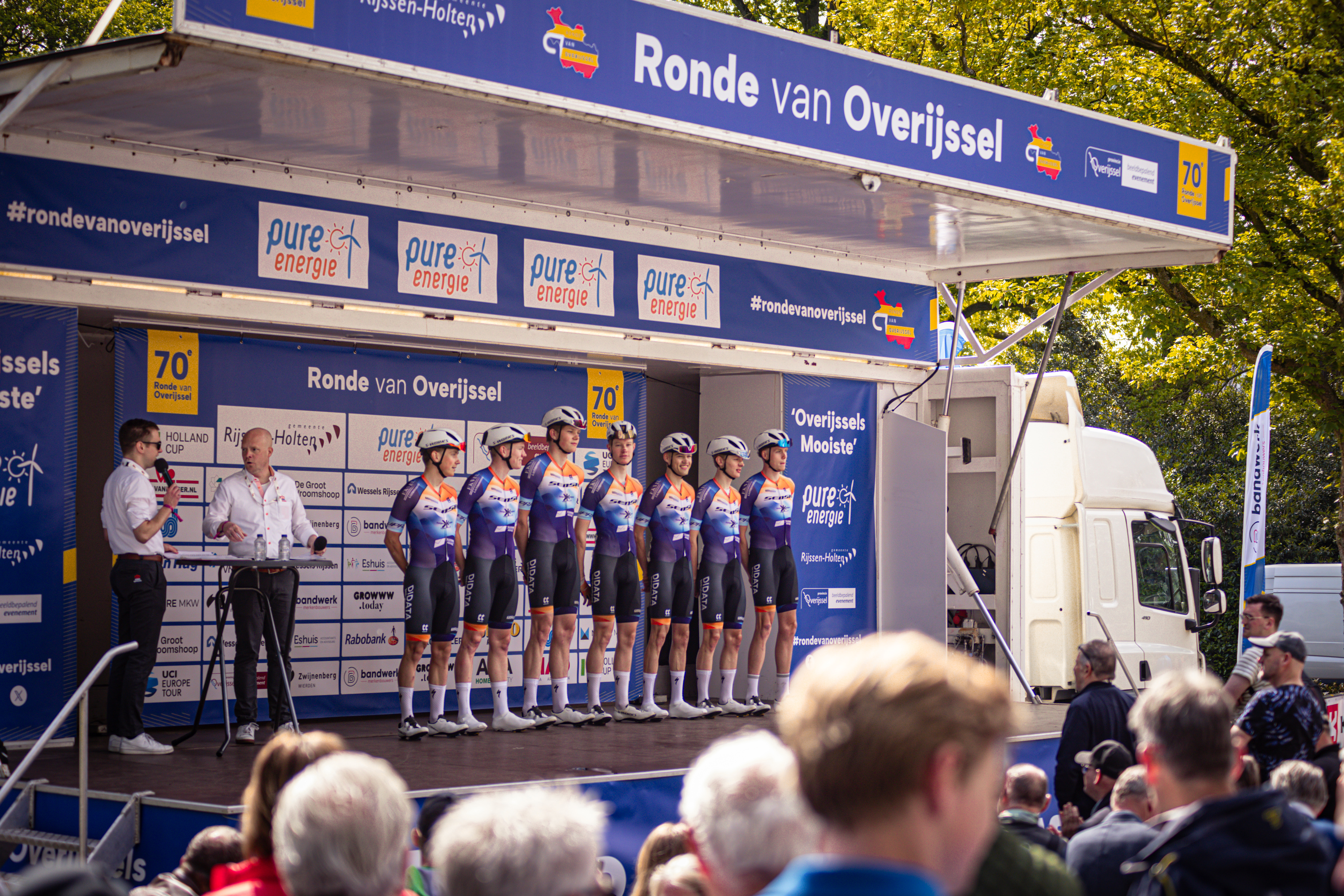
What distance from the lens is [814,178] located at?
830cm

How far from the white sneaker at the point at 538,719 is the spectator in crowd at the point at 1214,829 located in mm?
6727

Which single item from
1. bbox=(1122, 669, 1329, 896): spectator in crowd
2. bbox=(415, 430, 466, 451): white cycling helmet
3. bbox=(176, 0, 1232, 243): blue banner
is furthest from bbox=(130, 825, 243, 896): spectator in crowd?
bbox=(415, 430, 466, 451): white cycling helmet

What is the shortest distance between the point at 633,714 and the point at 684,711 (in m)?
0.43

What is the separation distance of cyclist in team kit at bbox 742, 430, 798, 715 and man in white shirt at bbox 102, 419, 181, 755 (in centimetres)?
447

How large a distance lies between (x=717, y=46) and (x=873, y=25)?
47.0ft

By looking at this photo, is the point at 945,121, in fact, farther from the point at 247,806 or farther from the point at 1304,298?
the point at 1304,298

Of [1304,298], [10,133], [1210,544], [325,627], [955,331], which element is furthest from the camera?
[1304,298]

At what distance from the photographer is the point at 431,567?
8531 millimetres

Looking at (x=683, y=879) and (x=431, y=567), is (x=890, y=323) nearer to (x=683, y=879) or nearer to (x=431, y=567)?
(x=431, y=567)

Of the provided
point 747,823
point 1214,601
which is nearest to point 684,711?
point 1214,601

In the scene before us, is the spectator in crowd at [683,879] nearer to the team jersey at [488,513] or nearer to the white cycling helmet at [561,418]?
the team jersey at [488,513]

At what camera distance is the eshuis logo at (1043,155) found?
8.77m

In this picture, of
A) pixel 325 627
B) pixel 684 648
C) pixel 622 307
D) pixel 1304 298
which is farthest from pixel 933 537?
pixel 1304 298

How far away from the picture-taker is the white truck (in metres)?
11.5
